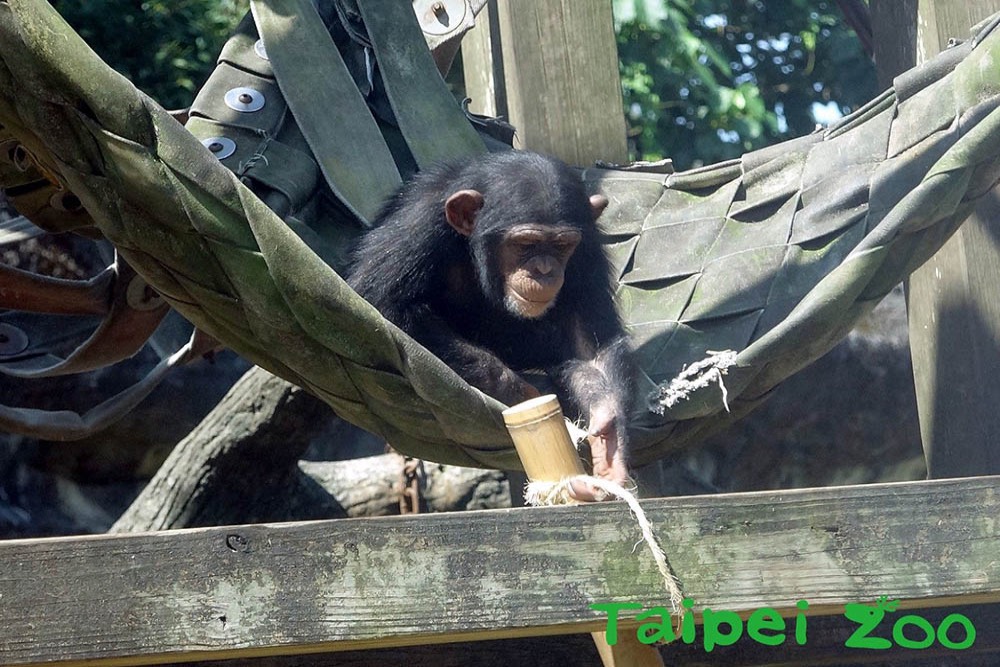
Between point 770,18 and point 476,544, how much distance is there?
623 centimetres

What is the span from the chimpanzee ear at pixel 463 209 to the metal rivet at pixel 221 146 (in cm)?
50

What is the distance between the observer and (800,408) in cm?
479

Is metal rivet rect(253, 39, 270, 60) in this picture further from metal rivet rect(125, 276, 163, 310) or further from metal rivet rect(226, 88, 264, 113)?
metal rivet rect(125, 276, 163, 310)

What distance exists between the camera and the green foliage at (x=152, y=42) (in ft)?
17.0

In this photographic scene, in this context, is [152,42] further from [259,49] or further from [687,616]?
[687,616]

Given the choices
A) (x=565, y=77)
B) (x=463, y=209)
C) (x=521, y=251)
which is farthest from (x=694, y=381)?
(x=565, y=77)

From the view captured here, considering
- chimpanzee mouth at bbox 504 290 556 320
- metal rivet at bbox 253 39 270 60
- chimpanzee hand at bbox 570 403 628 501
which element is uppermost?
metal rivet at bbox 253 39 270 60

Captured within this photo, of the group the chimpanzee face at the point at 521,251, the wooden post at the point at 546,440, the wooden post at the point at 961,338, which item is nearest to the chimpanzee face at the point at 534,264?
the chimpanzee face at the point at 521,251

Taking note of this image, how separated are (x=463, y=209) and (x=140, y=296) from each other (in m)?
0.81

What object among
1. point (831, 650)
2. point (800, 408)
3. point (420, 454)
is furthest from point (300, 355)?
point (800, 408)

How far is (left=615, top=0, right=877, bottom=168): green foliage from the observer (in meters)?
5.77

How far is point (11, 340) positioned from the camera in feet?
11.0

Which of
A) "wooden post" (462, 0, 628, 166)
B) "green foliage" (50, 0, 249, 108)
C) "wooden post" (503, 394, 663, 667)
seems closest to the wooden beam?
"wooden post" (462, 0, 628, 166)

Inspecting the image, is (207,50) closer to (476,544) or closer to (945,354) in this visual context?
(945,354)
